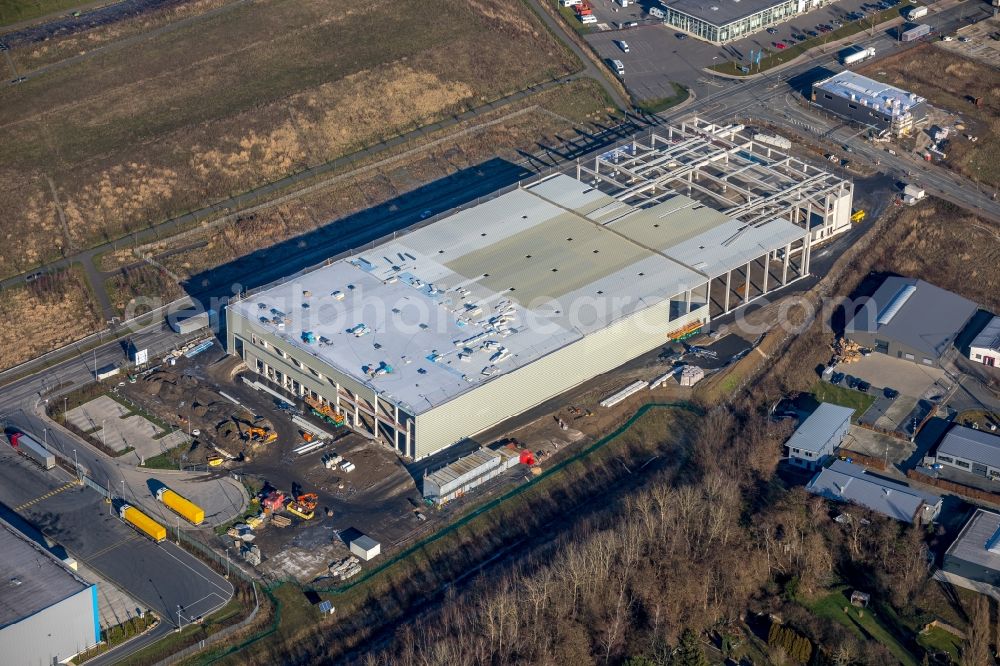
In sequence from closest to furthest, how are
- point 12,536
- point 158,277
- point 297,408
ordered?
point 12,536 < point 297,408 < point 158,277

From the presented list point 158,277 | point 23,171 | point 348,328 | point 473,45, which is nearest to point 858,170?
point 473,45

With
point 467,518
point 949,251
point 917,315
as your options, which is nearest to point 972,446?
point 917,315

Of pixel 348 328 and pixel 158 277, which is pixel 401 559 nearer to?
pixel 348 328

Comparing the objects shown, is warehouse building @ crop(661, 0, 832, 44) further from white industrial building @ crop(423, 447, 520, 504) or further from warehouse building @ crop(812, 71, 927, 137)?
white industrial building @ crop(423, 447, 520, 504)

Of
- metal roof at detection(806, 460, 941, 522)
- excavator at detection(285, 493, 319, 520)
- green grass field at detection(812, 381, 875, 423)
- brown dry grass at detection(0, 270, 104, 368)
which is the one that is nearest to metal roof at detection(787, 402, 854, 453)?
green grass field at detection(812, 381, 875, 423)

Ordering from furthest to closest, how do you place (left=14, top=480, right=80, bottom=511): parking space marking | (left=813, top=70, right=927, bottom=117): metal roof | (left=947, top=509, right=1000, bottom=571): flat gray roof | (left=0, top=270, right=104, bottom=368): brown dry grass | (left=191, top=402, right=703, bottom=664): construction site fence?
(left=813, top=70, right=927, bottom=117): metal roof, (left=0, top=270, right=104, bottom=368): brown dry grass, (left=14, top=480, right=80, bottom=511): parking space marking, (left=947, top=509, right=1000, bottom=571): flat gray roof, (left=191, top=402, right=703, bottom=664): construction site fence

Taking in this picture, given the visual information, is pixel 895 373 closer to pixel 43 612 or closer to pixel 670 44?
pixel 670 44
